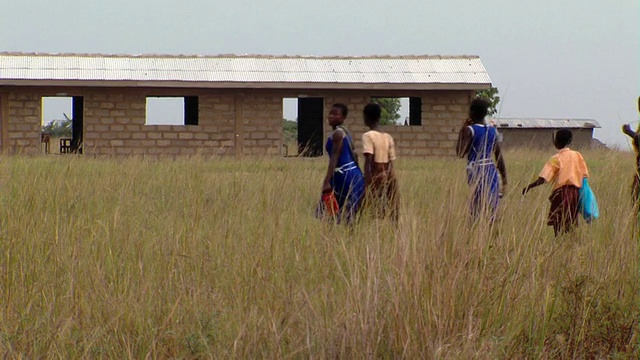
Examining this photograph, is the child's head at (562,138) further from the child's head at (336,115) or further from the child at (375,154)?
the child's head at (336,115)

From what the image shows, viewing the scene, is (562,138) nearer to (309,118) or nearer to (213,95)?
(213,95)

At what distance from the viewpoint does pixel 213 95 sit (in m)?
20.7

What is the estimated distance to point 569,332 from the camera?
432 centimetres

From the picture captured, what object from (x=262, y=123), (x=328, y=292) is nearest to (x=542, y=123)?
(x=262, y=123)

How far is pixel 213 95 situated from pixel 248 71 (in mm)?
1082

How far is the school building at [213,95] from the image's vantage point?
2014 cm

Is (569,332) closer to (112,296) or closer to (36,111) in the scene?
(112,296)

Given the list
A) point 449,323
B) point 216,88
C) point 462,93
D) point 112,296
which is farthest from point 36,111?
point 449,323

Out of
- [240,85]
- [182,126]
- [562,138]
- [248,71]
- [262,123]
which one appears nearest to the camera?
[562,138]

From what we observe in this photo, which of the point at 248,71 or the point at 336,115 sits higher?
the point at 248,71

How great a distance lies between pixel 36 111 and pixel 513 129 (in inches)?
778

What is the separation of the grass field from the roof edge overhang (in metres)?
14.1

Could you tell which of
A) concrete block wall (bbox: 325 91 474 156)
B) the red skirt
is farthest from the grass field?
concrete block wall (bbox: 325 91 474 156)

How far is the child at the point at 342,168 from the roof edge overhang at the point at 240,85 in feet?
42.9
